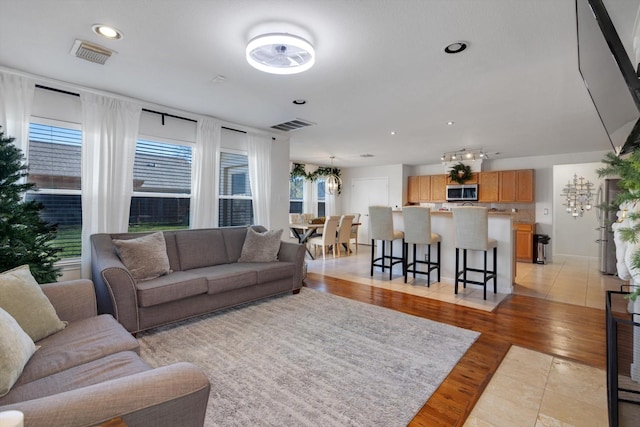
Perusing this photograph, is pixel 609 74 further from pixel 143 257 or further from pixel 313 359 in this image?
pixel 143 257

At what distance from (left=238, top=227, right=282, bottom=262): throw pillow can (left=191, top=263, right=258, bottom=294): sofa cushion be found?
0.29 meters

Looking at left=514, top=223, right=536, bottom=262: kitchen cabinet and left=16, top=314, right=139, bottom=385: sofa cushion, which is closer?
left=16, top=314, right=139, bottom=385: sofa cushion

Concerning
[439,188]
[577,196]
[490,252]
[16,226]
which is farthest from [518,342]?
[577,196]

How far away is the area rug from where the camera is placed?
5.77 ft

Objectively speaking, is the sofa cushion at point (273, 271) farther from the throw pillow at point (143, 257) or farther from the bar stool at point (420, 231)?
the bar stool at point (420, 231)

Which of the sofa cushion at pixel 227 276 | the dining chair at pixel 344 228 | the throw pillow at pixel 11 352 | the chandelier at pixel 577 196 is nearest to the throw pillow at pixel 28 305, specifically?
the throw pillow at pixel 11 352

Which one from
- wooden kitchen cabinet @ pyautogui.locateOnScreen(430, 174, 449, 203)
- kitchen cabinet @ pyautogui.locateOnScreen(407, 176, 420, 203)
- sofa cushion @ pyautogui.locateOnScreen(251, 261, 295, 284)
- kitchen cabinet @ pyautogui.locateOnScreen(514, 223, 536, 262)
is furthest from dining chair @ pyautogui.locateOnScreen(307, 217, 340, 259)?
kitchen cabinet @ pyautogui.locateOnScreen(514, 223, 536, 262)

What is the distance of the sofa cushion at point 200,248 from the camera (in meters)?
3.53

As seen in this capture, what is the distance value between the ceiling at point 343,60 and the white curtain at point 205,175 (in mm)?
285

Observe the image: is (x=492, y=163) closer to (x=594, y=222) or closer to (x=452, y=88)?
(x=594, y=222)

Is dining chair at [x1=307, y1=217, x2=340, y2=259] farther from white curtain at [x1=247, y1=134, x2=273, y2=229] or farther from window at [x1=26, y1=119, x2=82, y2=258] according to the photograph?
window at [x1=26, y1=119, x2=82, y2=258]

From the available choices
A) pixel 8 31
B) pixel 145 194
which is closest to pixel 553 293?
pixel 145 194

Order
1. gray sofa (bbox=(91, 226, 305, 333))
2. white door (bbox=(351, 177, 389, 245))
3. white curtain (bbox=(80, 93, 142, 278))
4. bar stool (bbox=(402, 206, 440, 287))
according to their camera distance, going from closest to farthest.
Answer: gray sofa (bbox=(91, 226, 305, 333)) → white curtain (bbox=(80, 93, 142, 278)) → bar stool (bbox=(402, 206, 440, 287)) → white door (bbox=(351, 177, 389, 245))

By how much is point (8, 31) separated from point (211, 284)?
2541mm
